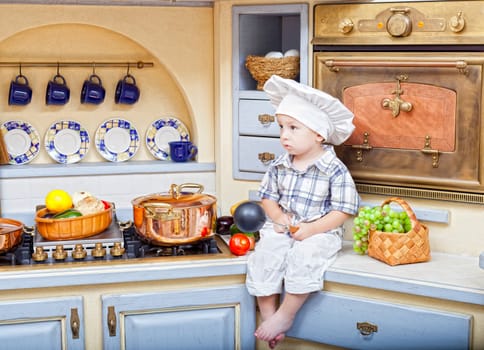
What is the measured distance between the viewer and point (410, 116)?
2770 millimetres

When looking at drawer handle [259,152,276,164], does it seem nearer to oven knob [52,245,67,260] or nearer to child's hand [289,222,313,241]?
child's hand [289,222,313,241]

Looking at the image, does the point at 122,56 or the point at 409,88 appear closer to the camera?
the point at 409,88

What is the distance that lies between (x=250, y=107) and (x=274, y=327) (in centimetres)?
89

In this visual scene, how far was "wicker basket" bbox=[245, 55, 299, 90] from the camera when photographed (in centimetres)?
300

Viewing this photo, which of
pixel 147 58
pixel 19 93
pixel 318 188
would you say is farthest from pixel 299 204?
pixel 19 93

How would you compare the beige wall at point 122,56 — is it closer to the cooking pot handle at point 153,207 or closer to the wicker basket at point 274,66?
the wicker basket at point 274,66

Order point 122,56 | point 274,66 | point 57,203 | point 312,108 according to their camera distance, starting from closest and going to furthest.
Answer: point 312,108 → point 57,203 → point 274,66 → point 122,56

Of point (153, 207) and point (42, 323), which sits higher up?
point (153, 207)

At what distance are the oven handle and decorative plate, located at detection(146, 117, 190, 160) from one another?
777 mm

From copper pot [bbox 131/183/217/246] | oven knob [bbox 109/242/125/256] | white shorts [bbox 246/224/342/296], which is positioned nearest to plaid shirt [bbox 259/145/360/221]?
white shorts [bbox 246/224/342/296]

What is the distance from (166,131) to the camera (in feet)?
11.1

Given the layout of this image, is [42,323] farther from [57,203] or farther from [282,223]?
[282,223]

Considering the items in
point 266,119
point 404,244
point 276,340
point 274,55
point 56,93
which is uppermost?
point 274,55

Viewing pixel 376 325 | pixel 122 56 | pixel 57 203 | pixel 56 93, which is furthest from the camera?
pixel 122 56
